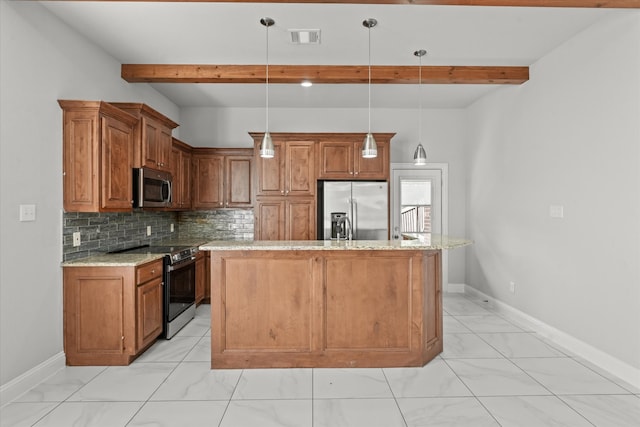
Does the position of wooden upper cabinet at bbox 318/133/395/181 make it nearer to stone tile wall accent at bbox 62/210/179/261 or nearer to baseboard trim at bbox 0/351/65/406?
stone tile wall accent at bbox 62/210/179/261

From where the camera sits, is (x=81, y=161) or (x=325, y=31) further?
(x=325, y=31)

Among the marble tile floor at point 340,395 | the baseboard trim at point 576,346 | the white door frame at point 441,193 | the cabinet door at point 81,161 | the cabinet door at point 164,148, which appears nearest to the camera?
the marble tile floor at point 340,395

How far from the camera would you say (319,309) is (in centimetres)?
301

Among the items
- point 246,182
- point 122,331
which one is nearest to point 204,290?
point 246,182

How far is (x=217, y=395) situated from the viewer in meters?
2.60

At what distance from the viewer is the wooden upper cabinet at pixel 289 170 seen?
5035 millimetres

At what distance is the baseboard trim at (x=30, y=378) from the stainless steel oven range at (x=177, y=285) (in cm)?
93

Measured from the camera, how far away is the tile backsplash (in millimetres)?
3237

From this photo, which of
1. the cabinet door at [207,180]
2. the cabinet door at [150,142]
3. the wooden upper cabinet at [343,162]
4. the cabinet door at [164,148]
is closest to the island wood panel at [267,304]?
the cabinet door at [150,142]

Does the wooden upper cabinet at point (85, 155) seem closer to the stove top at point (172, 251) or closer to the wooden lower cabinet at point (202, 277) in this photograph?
the stove top at point (172, 251)

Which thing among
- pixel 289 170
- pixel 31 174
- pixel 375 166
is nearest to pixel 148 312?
pixel 31 174

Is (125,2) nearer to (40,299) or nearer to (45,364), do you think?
(40,299)

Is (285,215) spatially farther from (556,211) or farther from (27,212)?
(556,211)

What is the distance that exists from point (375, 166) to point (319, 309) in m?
2.61
